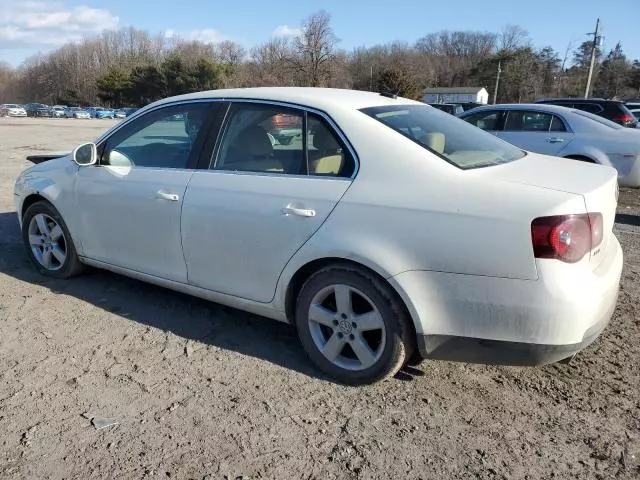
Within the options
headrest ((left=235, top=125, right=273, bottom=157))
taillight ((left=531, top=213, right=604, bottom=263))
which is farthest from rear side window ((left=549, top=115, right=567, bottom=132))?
taillight ((left=531, top=213, right=604, bottom=263))

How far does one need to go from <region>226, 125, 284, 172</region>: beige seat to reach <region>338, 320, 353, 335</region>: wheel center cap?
1049 mm

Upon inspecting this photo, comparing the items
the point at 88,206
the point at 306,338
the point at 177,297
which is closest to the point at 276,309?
the point at 306,338

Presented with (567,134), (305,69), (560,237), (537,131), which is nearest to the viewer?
(560,237)

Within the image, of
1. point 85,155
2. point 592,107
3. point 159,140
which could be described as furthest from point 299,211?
point 592,107

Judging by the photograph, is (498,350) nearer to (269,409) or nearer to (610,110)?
(269,409)

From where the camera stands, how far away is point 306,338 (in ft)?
10.5

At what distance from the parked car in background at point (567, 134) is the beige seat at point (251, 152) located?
252 inches

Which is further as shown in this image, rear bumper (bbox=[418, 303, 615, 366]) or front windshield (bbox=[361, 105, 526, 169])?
front windshield (bbox=[361, 105, 526, 169])

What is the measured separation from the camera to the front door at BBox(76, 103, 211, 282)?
366 centimetres

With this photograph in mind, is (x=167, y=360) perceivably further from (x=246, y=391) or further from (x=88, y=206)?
(x=88, y=206)

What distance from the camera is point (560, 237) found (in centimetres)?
246

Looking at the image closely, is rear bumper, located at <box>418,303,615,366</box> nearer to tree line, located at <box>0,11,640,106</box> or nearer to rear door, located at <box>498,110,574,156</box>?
Answer: rear door, located at <box>498,110,574,156</box>

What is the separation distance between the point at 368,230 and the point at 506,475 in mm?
1287

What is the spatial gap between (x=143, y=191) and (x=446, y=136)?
2063 mm
